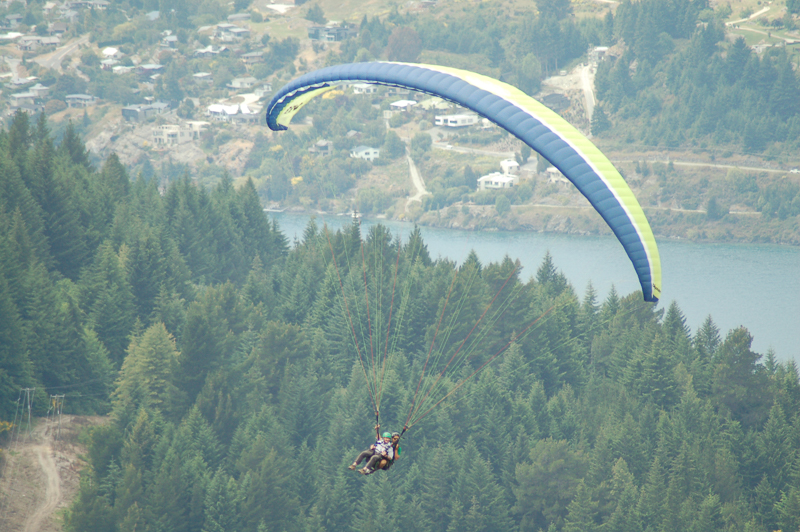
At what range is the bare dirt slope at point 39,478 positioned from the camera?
122ft

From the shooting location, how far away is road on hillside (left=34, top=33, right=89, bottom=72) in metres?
184

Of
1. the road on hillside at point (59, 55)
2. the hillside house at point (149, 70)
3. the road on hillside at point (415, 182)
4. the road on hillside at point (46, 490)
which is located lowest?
the road on hillside at point (46, 490)

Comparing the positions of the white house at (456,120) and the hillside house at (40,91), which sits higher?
the hillside house at (40,91)

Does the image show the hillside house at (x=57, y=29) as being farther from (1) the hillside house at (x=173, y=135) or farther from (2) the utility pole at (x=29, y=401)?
(2) the utility pole at (x=29, y=401)

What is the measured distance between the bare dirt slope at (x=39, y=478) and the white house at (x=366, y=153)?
107 m

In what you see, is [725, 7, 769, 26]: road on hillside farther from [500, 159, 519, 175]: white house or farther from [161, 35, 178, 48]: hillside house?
[161, 35, 178, 48]: hillside house

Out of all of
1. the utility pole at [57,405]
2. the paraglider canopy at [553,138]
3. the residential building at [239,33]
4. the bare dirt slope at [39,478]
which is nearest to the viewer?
the paraglider canopy at [553,138]

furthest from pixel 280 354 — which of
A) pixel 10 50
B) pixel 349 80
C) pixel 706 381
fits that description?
pixel 10 50

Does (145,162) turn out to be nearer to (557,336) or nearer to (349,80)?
(557,336)

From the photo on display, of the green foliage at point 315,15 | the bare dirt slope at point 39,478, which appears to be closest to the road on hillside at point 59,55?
the green foliage at point 315,15

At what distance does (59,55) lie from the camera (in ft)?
617

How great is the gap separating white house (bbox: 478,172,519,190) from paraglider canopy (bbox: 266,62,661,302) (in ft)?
351

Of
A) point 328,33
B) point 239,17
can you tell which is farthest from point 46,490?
point 239,17

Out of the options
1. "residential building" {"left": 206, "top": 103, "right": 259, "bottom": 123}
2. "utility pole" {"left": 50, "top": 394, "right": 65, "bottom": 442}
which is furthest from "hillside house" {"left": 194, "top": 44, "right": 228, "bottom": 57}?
"utility pole" {"left": 50, "top": 394, "right": 65, "bottom": 442}
